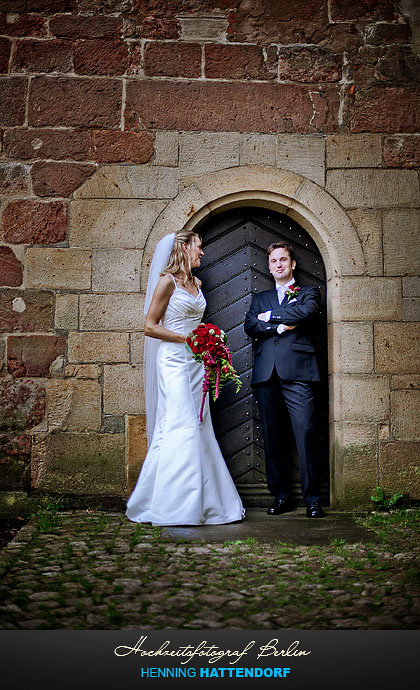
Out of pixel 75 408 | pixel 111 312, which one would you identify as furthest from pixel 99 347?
pixel 75 408

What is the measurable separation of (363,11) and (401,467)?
→ 11.9 ft

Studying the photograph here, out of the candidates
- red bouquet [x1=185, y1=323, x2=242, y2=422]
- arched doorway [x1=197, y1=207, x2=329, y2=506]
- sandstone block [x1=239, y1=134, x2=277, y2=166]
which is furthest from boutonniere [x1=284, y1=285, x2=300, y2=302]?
sandstone block [x1=239, y1=134, x2=277, y2=166]

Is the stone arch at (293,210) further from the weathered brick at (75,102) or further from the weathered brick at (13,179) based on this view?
the weathered brick at (13,179)

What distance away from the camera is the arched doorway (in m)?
5.10

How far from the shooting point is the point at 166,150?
16.5 feet

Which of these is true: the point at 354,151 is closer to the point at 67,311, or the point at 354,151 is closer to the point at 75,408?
the point at 67,311

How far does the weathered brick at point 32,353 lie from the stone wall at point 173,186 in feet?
0.05

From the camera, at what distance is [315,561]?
342 cm

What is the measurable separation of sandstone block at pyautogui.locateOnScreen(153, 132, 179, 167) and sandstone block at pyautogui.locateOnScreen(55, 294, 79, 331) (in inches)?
49.6

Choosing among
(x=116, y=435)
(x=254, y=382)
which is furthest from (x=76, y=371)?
(x=254, y=382)

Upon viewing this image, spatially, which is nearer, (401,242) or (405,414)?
(405,414)

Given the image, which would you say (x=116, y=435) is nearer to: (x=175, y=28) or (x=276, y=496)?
(x=276, y=496)

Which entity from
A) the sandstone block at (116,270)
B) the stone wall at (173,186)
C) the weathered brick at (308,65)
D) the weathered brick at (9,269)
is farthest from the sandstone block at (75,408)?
the weathered brick at (308,65)

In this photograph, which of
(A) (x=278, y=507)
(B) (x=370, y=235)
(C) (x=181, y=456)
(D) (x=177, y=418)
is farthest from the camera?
(B) (x=370, y=235)
